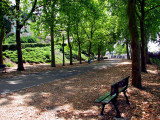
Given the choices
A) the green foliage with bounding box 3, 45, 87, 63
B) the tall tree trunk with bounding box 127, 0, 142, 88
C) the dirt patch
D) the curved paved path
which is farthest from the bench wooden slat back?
the green foliage with bounding box 3, 45, 87, 63

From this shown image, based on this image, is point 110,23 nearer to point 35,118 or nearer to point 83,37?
point 83,37

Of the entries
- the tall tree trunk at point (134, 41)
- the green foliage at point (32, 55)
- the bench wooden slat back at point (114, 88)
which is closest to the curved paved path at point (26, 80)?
the bench wooden slat back at point (114, 88)

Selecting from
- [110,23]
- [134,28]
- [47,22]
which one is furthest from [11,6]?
[110,23]

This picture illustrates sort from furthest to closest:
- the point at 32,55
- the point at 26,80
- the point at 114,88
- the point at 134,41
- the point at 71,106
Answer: the point at 32,55, the point at 26,80, the point at 134,41, the point at 71,106, the point at 114,88

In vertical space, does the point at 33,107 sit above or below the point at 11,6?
below

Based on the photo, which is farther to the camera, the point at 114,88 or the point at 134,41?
the point at 134,41

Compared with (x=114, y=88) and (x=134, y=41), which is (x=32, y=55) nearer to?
(x=134, y=41)

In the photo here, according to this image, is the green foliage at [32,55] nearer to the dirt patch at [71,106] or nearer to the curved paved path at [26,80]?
the curved paved path at [26,80]

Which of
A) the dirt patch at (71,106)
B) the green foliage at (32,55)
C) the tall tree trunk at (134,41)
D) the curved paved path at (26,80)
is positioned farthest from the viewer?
the green foliage at (32,55)

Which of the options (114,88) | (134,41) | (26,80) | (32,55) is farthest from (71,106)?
(32,55)

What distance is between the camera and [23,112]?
175 inches

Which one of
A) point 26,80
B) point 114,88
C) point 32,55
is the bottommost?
point 26,80

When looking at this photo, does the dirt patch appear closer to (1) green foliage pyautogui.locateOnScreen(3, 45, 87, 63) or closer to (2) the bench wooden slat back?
(2) the bench wooden slat back

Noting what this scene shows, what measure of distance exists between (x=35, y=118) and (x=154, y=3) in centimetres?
1240
